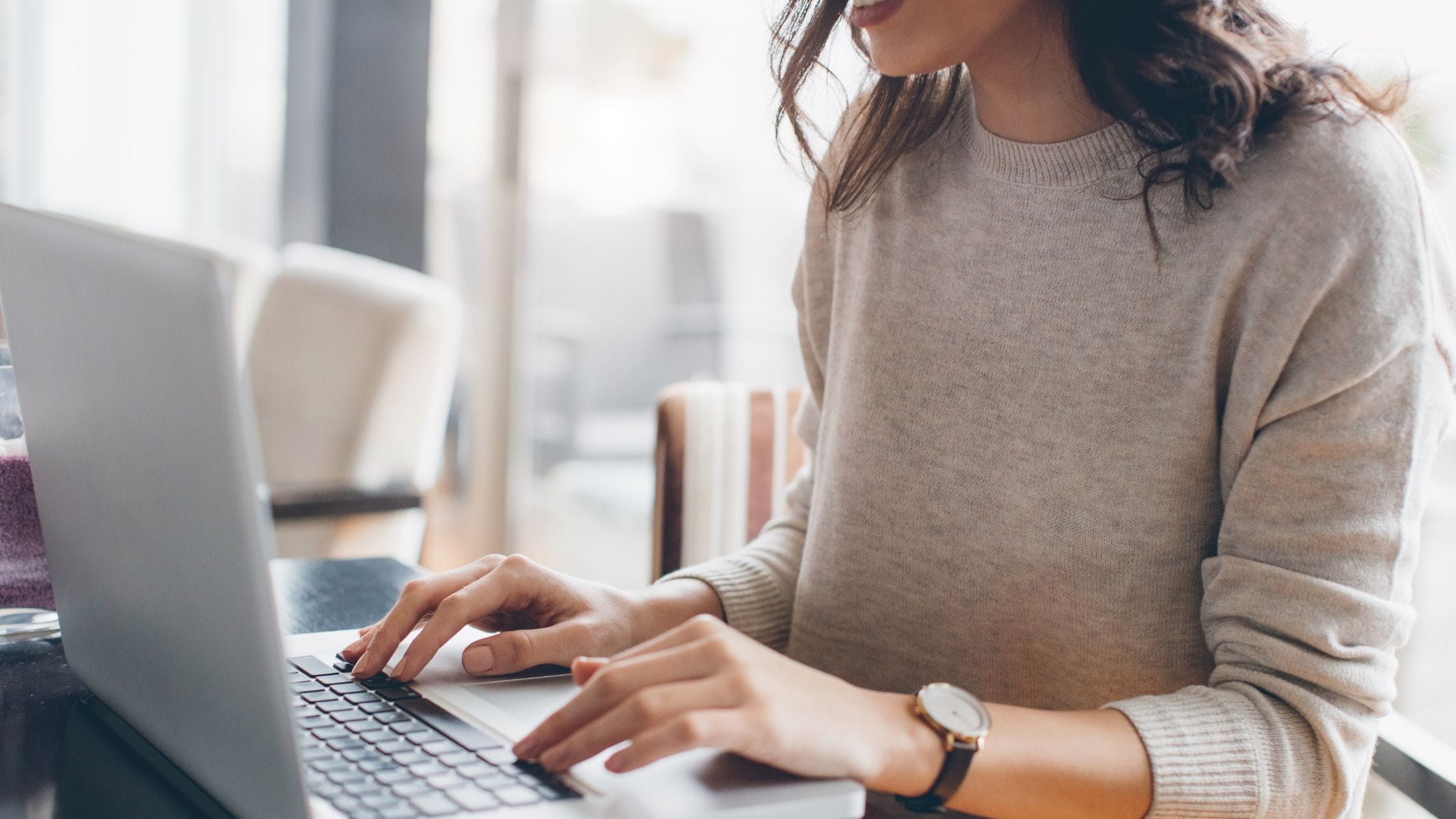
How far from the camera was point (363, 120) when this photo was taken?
277 cm

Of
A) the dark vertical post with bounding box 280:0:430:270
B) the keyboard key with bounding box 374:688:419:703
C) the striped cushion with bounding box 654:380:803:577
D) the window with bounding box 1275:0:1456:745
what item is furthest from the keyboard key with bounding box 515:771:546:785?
the dark vertical post with bounding box 280:0:430:270

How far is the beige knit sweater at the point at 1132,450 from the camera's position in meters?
0.69

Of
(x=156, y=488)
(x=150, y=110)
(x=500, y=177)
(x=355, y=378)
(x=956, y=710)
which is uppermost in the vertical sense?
(x=150, y=110)

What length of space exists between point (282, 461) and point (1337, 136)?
175 cm

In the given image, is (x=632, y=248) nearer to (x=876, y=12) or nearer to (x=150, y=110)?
(x=150, y=110)

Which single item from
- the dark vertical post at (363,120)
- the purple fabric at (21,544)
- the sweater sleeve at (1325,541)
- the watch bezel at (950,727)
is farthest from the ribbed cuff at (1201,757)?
the dark vertical post at (363,120)

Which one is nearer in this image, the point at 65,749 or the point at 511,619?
the point at 65,749

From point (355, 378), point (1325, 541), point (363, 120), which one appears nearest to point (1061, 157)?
point (1325, 541)

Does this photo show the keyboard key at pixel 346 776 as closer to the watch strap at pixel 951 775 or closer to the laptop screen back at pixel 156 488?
the laptop screen back at pixel 156 488

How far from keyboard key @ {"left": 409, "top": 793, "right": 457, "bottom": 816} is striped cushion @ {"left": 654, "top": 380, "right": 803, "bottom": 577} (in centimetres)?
78

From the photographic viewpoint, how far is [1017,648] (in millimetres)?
866

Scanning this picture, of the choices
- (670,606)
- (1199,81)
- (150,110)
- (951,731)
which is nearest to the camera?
(951,731)

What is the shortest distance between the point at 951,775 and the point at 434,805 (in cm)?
25

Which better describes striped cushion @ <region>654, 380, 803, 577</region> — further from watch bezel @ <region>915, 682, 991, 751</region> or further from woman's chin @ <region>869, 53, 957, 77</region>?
watch bezel @ <region>915, 682, 991, 751</region>
